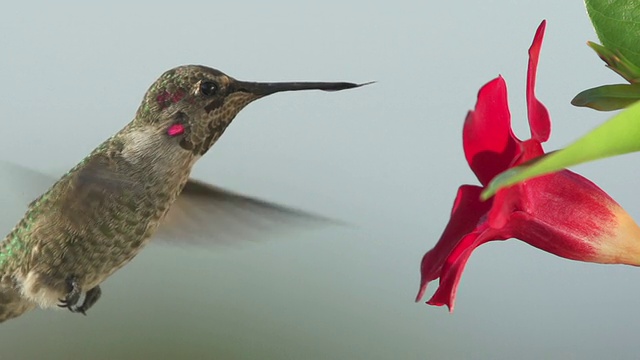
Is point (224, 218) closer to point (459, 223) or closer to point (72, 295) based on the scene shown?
point (72, 295)

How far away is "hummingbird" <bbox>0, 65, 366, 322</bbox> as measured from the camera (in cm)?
77

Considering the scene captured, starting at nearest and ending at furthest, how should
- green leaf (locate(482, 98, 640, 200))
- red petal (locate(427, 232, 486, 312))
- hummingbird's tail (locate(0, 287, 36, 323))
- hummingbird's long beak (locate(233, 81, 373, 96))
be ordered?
green leaf (locate(482, 98, 640, 200))
red petal (locate(427, 232, 486, 312))
hummingbird's long beak (locate(233, 81, 373, 96))
hummingbird's tail (locate(0, 287, 36, 323))

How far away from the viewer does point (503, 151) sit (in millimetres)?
434

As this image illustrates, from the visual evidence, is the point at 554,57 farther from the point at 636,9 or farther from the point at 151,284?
the point at 636,9

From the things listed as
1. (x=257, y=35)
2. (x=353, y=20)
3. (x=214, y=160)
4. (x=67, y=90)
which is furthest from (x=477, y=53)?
(x=67, y=90)

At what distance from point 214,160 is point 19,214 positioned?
0.47 metres

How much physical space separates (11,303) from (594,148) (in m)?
0.75

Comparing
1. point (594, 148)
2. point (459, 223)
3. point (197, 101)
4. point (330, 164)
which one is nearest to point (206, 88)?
point (197, 101)

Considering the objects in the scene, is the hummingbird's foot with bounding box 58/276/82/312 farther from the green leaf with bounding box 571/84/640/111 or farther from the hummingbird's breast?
the green leaf with bounding box 571/84/640/111

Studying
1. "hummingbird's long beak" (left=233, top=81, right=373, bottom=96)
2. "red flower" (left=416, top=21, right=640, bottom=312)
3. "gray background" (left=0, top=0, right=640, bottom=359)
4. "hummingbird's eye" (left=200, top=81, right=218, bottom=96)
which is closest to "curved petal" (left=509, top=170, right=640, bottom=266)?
"red flower" (left=416, top=21, right=640, bottom=312)

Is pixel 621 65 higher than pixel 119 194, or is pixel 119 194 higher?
pixel 621 65

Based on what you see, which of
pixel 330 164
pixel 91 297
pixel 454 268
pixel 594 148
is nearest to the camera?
pixel 594 148

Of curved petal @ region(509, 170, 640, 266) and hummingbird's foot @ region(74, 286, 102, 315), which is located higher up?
curved petal @ region(509, 170, 640, 266)

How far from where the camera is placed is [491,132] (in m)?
0.43
